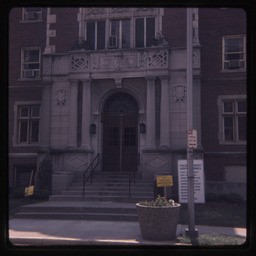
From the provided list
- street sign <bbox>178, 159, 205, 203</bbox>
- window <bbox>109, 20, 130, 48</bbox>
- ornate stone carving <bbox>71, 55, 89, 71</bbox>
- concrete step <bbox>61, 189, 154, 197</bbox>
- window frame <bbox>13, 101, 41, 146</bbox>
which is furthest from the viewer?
window frame <bbox>13, 101, 41, 146</bbox>

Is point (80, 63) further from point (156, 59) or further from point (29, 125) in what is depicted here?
point (29, 125)

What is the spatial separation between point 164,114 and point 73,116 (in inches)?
186

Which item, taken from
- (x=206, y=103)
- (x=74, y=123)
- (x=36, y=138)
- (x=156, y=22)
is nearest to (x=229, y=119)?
(x=206, y=103)

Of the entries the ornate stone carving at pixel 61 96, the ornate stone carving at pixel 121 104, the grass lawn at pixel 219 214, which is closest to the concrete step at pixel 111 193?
the grass lawn at pixel 219 214

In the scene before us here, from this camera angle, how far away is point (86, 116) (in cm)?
1814

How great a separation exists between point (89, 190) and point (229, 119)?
27.6ft

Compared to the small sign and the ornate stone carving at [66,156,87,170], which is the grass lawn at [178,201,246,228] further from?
the ornate stone carving at [66,156,87,170]

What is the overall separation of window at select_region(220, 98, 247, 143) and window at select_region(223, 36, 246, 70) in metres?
1.89

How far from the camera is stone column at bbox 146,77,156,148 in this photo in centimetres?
1733

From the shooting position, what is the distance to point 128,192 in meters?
15.6

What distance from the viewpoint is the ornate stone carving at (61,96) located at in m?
18.5

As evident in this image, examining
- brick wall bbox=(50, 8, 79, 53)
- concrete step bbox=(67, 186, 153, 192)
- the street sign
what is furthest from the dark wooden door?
brick wall bbox=(50, 8, 79, 53)

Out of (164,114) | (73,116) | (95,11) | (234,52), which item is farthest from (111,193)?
(234,52)
